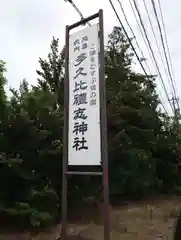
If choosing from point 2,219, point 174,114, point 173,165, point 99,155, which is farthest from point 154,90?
point 99,155

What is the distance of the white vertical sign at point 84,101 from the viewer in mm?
5641

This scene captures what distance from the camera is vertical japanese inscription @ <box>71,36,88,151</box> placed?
5766 mm

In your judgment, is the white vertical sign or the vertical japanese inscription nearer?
the white vertical sign

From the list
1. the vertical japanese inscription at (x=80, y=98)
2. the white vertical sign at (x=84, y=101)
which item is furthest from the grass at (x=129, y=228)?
the vertical japanese inscription at (x=80, y=98)

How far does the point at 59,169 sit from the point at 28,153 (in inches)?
33.9

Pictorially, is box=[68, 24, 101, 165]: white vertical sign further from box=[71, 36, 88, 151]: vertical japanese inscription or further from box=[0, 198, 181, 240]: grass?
box=[0, 198, 181, 240]: grass

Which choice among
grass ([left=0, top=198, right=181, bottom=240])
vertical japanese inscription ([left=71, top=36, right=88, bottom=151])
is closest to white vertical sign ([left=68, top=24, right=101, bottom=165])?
vertical japanese inscription ([left=71, top=36, right=88, bottom=151])

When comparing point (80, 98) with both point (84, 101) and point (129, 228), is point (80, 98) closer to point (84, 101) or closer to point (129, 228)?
point (84, 101)

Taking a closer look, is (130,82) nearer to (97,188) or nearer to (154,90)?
(154,90)

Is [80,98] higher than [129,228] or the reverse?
higher

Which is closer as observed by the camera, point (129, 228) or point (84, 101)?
point (84, 101)

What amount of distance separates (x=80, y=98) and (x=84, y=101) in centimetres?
10

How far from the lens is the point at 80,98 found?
5910 millimetres

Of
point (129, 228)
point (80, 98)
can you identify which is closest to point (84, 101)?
point (80, 98)
